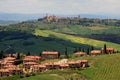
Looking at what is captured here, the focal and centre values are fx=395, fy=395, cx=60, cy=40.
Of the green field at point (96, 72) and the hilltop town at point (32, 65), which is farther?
the hilltop town at point (32, 65)

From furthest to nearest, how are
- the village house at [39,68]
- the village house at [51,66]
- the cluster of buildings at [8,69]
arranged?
1. the village house at [51,66]
2. the village house at [39,68]
3. the cluster of buildings at [8,69]

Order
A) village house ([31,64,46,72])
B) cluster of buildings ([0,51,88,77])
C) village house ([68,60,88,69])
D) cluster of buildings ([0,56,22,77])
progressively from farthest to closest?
village house ([68,60,88,69]) → village house ([31,64,46,72]) → cluster of buildings ([0,51,88,77]) → cluster of buildings ([0,56,22,77])

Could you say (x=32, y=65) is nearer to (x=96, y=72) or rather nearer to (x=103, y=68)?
(x=96, y=72)

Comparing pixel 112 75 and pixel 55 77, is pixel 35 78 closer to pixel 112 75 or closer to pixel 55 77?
pixel 55 77

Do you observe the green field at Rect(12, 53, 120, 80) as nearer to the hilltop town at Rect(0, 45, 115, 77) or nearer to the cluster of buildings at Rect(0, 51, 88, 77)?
the hilltop town at Rect(0, 45, 115, 77)

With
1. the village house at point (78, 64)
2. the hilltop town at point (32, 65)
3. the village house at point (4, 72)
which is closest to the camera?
the village house at point (4, 72)

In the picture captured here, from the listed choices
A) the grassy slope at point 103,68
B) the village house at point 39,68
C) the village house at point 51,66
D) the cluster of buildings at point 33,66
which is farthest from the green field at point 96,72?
the village house at point 51,66

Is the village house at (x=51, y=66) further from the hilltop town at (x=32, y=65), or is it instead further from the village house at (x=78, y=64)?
the village house at (x=78, y=64)

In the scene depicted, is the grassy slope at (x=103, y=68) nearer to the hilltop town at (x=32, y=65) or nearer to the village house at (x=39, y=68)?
the hilltop town at (x=32, y=65)

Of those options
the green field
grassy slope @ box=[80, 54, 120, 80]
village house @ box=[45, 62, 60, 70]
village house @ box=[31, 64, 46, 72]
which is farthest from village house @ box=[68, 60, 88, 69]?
village house @ box=[31, 64, 46, 72]

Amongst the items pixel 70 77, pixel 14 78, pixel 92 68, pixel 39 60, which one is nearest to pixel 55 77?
pixel 70 77

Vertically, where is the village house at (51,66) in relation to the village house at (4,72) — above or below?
above
